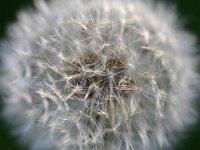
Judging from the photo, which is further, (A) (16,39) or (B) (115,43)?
(A) (16,39)

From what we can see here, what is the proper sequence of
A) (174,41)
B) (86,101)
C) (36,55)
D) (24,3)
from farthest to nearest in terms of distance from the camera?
(24,3) → (174,41) → (36,55) → (86,101)

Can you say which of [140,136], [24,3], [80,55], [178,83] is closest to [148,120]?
[140,136]

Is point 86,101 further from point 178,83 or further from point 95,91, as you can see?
point 178,83

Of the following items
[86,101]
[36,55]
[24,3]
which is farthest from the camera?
[24,3]

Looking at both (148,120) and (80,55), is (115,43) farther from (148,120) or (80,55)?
(148,120)

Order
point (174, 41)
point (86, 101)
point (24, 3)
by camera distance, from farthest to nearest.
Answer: point (24, 3), point (174, 41), point (86, 101)

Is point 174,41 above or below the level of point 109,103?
above

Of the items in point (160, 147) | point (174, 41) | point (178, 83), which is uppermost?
point (174, 41)

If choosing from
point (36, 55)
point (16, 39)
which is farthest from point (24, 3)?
point (36, 55)

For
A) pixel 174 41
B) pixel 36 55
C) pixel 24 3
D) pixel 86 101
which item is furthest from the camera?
pixel 24 3
